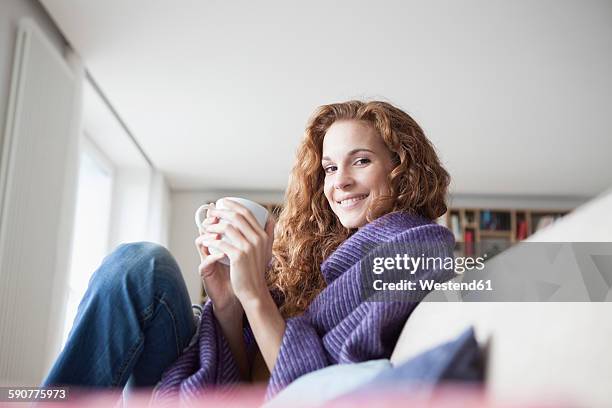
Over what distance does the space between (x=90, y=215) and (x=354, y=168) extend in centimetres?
404

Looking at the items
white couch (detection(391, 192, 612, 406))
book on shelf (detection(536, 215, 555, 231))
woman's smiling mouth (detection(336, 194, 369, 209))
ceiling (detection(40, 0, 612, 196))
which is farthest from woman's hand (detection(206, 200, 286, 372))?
book on shelf (detection(536, 215, 555, 231))

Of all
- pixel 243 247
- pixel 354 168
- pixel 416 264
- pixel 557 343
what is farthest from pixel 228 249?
pixel 557 343

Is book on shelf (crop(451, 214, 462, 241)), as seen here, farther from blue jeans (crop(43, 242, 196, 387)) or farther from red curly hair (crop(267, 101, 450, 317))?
blue jeans (crop(43, 242, 196, 387))

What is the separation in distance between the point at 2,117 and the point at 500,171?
13.0 feet

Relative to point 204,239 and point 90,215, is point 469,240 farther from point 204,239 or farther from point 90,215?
point 204,239

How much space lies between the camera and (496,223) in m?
5.95

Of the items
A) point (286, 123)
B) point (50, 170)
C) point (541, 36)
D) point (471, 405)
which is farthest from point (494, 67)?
point (471, 405)

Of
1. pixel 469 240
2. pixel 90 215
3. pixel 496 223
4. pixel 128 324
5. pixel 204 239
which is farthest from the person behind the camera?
pixel 496 223

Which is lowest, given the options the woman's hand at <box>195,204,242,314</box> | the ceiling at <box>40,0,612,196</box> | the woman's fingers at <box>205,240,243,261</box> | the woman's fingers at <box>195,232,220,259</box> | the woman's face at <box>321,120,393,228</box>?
the woman's hand at <box>195,204,242,314</box>

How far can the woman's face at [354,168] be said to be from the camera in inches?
53.2

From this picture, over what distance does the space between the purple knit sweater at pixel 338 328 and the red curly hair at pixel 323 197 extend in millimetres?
139

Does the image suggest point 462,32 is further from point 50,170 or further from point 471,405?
point 471,405

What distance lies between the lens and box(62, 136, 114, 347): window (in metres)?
4.76

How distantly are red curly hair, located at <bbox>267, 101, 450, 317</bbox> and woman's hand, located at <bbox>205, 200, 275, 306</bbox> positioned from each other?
0.70 ft
